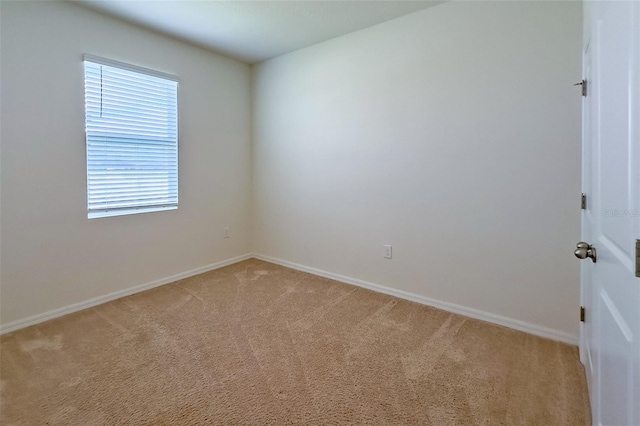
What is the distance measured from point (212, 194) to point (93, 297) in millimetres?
1517

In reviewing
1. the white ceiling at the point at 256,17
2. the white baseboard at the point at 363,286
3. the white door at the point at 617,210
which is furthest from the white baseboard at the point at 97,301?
Result: the white door at the point at 617,210

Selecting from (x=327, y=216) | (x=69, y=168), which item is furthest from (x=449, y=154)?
(x=69, y=168)

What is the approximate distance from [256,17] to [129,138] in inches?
62.5

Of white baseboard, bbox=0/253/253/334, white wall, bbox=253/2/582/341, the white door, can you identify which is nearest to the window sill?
white baseboard, bbox=0/253/253/334

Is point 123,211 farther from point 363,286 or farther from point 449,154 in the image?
point 449,154

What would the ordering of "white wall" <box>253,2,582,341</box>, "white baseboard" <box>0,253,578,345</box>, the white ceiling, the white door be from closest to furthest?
the white door
"white wall" <box>253,2,582,341</box>
"white baseboard" <box>0,253,578,345</box>
the white ceiling

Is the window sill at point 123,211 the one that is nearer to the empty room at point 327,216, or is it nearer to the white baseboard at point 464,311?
the empty room at point 327,216

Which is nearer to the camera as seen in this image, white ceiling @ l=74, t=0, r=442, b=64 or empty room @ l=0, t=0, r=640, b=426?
empty room @ l=0, t=0, r=640, b=426

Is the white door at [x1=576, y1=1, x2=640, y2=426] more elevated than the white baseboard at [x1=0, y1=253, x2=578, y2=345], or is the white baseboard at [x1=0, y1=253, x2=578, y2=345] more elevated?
the white door at [x1=576, y1=1, x2=640, y2=426]

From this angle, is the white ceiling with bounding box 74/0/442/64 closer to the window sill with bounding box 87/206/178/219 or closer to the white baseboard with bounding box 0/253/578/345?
the window sill with bounding box 87/206/178/219

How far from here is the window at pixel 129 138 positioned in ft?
8.91

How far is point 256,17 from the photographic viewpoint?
109 inches

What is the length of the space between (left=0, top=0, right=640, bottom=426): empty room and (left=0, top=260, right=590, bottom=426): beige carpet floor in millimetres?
15

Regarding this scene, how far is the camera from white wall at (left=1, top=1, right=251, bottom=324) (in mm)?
2307
